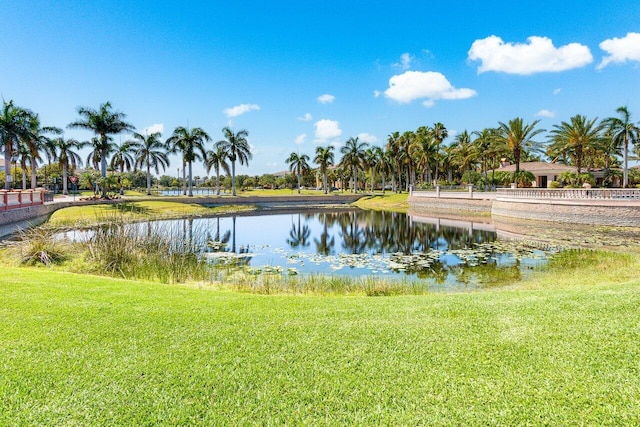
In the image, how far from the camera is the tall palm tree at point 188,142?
5559 cm

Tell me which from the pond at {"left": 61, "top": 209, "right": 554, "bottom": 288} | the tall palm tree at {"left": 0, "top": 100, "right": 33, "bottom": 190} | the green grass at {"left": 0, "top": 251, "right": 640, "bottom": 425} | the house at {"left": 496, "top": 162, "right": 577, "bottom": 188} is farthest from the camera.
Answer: the house at {"left": 496, "top": 162, "right": 577, "bottom": 188}

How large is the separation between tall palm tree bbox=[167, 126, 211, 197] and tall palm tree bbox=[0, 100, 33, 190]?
19.9 meters

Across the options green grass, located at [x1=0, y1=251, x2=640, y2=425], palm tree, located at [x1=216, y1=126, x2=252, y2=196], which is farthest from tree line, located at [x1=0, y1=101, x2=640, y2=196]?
green grass, located at [x1=0, y1=251, x2=640, y2=425]

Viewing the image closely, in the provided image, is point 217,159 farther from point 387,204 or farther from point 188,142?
point 387,204

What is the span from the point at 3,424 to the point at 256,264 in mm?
11615

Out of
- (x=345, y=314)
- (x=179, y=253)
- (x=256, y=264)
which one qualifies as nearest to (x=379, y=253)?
(x=256, y=264)

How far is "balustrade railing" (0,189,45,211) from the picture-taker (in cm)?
2284

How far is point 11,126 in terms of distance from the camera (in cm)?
3600

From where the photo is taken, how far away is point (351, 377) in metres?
3.71

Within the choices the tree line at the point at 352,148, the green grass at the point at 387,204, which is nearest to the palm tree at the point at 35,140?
the tree line at the point at 352,148

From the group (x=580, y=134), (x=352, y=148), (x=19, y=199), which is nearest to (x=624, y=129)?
(x=580, y=134)

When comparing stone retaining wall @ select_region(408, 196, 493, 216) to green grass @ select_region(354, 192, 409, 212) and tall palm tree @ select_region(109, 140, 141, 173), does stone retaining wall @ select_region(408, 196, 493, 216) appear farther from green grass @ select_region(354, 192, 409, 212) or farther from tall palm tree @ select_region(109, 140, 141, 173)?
tall palm tree @ select_region(109, 140, 141, 173)

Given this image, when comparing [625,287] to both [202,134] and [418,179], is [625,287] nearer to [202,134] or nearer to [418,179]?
[202,134]

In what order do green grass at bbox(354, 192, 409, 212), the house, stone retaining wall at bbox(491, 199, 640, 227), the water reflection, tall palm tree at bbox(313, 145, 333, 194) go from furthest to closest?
tall palm tree at bbox(313, 145, 333, 194) < the house < green grass at bbox(354, 192, 409, 212) < stone retaining wall at bbox(491, 199, 640, 227) < the water reflection
